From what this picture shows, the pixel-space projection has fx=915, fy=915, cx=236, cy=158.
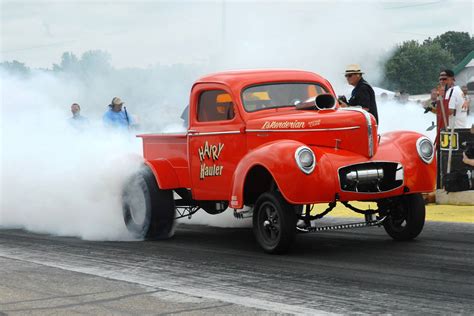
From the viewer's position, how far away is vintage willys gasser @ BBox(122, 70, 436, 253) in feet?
27.4

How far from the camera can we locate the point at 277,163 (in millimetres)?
8328

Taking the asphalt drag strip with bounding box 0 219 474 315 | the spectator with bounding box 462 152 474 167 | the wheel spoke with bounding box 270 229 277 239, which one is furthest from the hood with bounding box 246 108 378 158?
the spectator with bounding box 462 152 474 167

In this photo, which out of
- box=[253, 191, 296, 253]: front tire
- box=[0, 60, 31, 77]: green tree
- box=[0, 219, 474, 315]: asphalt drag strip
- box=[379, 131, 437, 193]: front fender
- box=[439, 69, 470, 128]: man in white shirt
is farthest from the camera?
box=[0, 60, 31, 77]: green tree

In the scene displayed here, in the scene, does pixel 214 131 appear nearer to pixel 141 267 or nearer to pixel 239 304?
pixel 141 267

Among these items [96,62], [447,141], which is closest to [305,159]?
[447,141]

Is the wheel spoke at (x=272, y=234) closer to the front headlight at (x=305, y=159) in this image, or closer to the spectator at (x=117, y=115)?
the front headlight at (x=305, y=159)

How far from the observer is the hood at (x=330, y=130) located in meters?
8.66

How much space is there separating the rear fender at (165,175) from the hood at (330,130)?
→ 151 cm

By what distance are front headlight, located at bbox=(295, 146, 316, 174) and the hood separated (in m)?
0.49

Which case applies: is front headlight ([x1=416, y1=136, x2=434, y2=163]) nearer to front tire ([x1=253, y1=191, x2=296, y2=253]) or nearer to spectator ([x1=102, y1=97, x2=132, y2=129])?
front tire ([x1=253, y1=191, x2=296, y2=253])

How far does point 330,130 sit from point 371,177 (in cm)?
62

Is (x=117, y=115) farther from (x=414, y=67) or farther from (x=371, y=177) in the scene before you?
(x=414, y=67)

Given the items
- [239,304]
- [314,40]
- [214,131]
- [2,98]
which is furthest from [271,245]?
[314,40]

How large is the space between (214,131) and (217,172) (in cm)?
43
